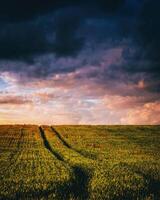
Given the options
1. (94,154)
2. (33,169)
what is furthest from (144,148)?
(33,169)

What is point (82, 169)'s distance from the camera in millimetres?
37156

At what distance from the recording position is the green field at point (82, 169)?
88.2 ft

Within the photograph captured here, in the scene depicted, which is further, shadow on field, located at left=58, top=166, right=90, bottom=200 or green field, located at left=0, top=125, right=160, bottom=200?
green field, located at left=0, top=125, right=160, bottom=200

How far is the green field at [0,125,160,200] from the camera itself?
26.9 m

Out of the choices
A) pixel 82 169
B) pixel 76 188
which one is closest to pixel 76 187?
pixel 76 188

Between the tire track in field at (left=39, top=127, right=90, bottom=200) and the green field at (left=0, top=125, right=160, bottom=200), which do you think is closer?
the tire track in field at (left=39, top=127, right=90, bottom=200)

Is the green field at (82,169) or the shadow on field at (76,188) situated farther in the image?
the green field at (82,169)

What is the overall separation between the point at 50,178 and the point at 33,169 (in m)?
5.22

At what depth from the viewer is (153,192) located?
1121 inches

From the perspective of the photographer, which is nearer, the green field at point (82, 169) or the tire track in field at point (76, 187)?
the tire track in field at point (76, 187)

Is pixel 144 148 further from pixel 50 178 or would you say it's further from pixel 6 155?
pixel 50 178

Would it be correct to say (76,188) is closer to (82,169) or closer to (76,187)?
(76,187)

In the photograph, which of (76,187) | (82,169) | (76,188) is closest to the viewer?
(76,188)

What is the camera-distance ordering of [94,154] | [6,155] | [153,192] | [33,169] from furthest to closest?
[94,154], [6,155], [33,169], [153,192]
